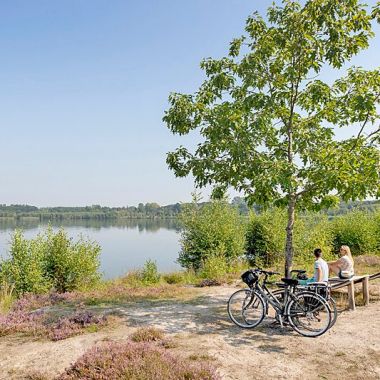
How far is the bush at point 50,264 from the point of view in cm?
1461

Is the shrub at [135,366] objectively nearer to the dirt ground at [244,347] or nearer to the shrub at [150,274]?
the dirt ground at [244,347]

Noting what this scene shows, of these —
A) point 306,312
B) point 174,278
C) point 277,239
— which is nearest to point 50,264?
point 174,278

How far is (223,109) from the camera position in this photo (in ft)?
32.3

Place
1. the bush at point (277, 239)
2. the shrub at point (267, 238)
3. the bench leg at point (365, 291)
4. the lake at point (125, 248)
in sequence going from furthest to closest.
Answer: the shrub at point (267, 238), the lake at point (125, 248), the bush at point (277, 239), the bench leg at point (365, 291)

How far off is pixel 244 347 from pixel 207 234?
14248 millimetres

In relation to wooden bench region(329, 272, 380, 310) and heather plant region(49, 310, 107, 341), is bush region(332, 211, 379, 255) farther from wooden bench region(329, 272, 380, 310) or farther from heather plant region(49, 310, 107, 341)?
heather plant region(49, 310, 107, 341)

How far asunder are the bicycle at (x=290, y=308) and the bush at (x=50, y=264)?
349 inches

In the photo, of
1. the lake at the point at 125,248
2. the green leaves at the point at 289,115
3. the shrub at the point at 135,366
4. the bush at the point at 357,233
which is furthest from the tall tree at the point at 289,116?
the bush at the point at 357,233

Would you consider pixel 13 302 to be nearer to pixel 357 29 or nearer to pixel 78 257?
pixel 78 257

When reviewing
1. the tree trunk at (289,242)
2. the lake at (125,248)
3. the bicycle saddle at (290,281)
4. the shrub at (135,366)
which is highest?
the tree trunk at (289,242)

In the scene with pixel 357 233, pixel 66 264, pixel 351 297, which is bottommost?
pixel 351 297

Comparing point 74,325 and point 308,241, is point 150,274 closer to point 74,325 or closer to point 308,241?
point 74,325

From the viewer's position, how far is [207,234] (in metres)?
21.8

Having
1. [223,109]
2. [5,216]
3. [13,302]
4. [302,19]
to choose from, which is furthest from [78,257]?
[5,216]
